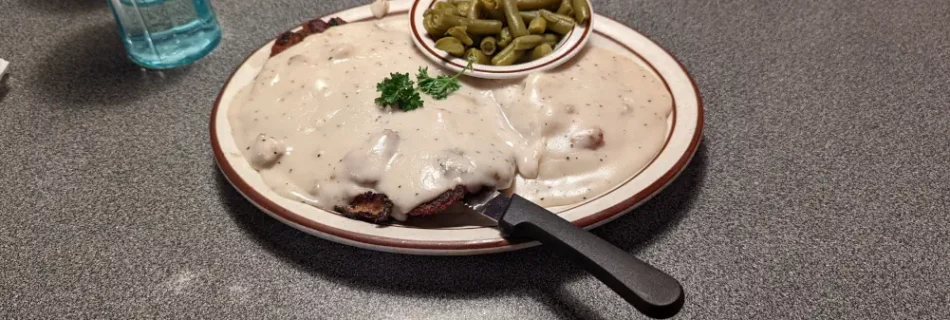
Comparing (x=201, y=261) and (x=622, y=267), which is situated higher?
(x=622, y=267)

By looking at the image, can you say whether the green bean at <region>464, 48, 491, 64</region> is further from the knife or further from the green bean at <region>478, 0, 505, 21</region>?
the knife

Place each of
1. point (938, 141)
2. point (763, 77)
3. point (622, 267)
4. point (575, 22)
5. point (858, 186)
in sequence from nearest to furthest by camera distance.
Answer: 1. point (622, 267)
2. point (858, 186)
3. point (938, 141)
4. point (575, 22)
5. point (763, 77)

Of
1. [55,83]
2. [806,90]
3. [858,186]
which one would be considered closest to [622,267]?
[858,186]

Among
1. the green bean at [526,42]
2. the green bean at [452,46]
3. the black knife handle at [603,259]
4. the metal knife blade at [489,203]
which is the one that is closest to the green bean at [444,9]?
the green bean at [452,46]

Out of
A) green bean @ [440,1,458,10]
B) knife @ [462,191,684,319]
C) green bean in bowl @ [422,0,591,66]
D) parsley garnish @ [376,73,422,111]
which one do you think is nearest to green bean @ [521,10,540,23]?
green bean in bowl @ [422,0,591,66]

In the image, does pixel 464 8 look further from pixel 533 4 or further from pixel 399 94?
pixel 399 94

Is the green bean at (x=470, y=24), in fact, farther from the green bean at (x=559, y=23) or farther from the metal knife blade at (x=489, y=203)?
the metal knife blade at (x=489, y=203)

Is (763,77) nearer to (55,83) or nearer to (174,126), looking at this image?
(174,126)
